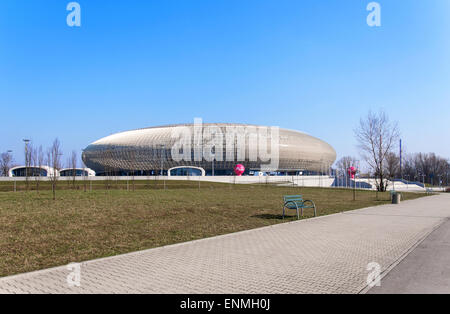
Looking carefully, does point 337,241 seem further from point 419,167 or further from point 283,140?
point 419,167

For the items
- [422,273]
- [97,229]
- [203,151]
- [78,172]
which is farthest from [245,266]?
[78,172]

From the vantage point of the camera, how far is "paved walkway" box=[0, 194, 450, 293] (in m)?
4.33

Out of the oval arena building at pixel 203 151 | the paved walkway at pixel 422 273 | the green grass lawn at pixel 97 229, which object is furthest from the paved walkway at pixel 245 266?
the oval arena building at pixel 203 151

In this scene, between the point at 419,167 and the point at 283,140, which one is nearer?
the point at 283,140

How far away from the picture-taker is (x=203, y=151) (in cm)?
6681

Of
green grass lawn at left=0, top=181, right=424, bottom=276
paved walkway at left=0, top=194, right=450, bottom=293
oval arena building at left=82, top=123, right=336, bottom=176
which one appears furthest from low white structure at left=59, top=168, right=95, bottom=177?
paved walkway at left=0, top=194, right=450, bottom=293

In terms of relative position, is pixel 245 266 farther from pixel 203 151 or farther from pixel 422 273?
pixel 203 151

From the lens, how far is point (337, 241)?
757cm

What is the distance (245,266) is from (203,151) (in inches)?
2428

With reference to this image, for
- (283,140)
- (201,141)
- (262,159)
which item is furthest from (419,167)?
(201,141)

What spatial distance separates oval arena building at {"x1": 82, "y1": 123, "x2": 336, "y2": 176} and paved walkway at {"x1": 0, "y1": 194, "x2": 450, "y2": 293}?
56333 mm

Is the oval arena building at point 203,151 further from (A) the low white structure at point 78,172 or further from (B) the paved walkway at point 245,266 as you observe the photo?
(B) the paved walkway at point 245,266

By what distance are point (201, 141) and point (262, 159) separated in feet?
43.5

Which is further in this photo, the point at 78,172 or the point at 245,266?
the point at 78,172
